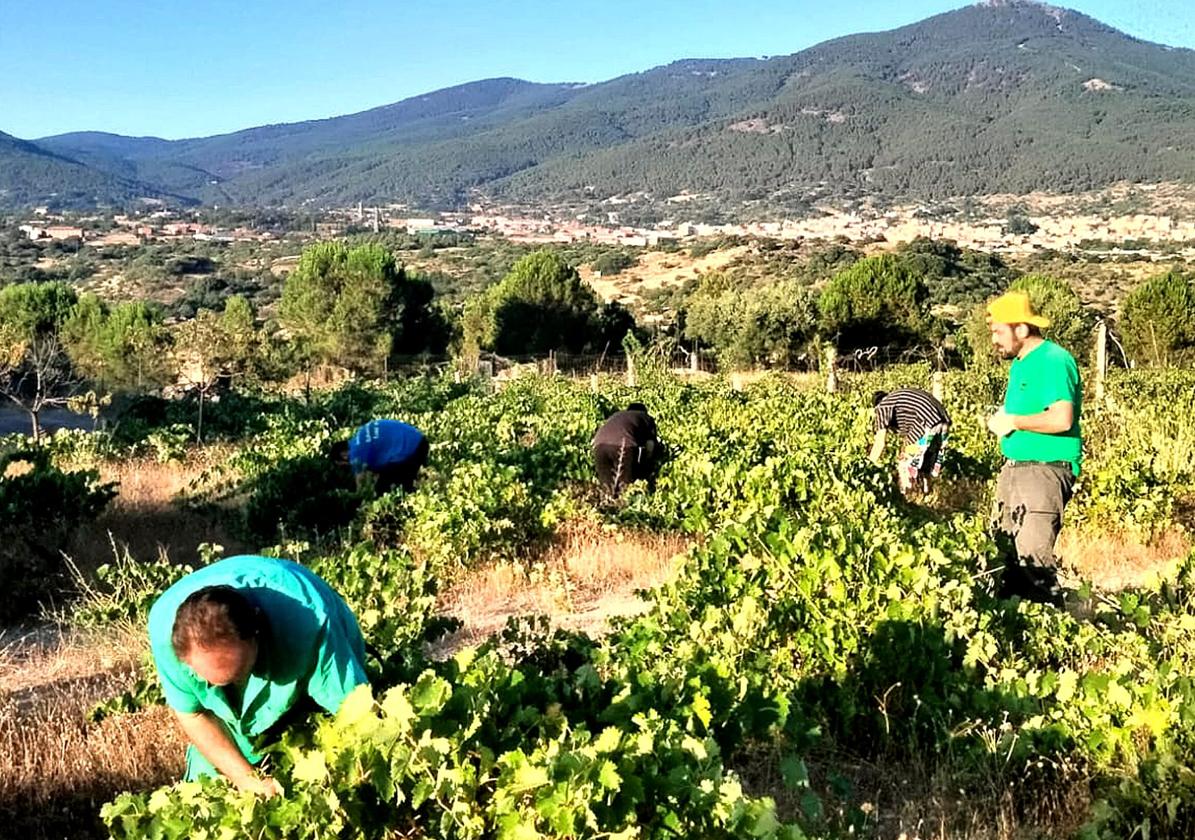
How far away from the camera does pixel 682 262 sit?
225 ft

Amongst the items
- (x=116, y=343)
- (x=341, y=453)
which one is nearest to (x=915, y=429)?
(x=341, y=453)

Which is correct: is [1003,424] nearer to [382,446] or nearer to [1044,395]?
[1044,395]

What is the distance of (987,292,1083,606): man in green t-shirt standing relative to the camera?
14.7 ft

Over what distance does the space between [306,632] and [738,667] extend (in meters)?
1.45

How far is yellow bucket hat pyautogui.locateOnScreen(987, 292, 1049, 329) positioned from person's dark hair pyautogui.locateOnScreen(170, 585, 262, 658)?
3525 mm

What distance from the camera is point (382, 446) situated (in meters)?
7.70

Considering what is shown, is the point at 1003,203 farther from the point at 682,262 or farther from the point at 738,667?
the point at 738,667

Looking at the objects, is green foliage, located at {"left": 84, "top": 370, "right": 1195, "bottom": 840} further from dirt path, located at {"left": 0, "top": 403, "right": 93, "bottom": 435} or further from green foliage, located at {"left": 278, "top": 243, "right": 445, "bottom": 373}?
green foliage, located at {"left": 278, "top": 243, "right": 445, "bottom": 373}

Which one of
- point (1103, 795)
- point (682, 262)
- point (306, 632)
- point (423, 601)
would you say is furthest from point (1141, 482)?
point (682, 262)

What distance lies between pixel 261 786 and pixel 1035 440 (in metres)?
3.70

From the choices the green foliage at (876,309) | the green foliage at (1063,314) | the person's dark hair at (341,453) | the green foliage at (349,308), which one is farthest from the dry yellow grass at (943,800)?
the green foliage at (876,309)

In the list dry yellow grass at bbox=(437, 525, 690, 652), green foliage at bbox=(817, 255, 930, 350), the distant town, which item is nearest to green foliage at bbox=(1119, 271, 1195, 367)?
green foliage at bbox=(817, 255, 930, 350)

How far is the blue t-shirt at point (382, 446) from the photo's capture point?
7648 millimetres

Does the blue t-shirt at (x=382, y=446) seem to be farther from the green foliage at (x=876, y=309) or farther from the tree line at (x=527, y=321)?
the green foliage at (x=876, y=309)
